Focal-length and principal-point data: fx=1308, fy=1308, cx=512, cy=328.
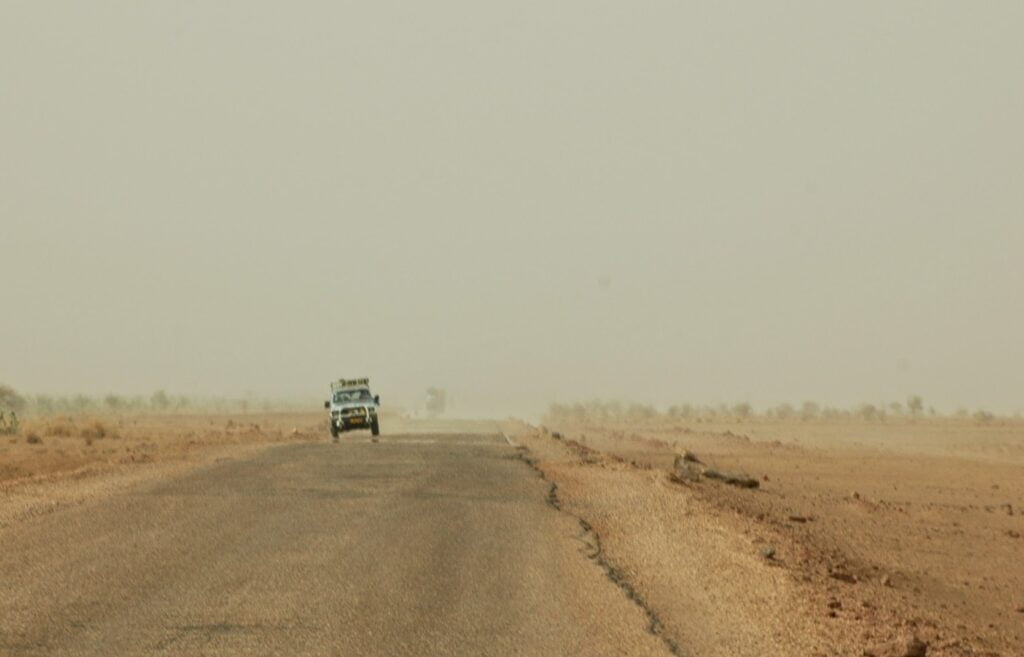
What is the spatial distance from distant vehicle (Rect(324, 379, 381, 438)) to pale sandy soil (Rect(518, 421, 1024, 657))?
1431cm

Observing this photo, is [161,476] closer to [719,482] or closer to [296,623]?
[719,482]

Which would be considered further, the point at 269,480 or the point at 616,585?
the point at 269,480

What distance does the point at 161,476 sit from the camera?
1085 inches

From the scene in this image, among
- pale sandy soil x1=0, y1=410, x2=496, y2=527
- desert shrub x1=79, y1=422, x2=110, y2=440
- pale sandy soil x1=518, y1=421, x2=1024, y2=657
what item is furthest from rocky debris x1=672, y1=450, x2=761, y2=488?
desert shrub x1=79, y1=422, x2=110, y2=440

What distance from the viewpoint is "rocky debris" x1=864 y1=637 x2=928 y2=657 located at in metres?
11.3

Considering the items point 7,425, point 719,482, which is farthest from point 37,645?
point 7,425

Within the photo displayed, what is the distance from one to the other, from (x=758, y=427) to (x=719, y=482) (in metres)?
53.4

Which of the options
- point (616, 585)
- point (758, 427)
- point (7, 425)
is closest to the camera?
point (616, 585)

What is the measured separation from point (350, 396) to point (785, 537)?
38515 mm

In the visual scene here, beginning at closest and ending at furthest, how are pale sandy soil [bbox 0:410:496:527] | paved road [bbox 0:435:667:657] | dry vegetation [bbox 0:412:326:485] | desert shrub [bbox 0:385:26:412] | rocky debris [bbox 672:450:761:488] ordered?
paved road [bbox 0:435:667:657], pale sandy soil [bbox 0:410:496:527], rocky debris [bbox 672:450:761:488], dry vegetation [bbox 0:412:326:485], desert shrub [bbox 0:385:26:412]

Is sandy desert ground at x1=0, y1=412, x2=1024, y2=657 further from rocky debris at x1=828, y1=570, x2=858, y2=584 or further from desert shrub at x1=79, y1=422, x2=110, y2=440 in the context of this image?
desert shrub at x1=79, y1=422, x2=110, y2=440

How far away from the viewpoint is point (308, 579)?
46.0 ft

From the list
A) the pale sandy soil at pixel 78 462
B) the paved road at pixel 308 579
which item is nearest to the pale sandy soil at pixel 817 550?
the paved road at pixel 308 579

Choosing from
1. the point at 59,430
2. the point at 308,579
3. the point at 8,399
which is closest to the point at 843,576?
the point at 308,579
